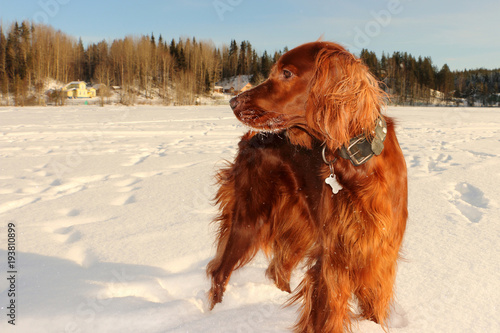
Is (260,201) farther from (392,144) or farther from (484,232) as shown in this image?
(484,232)

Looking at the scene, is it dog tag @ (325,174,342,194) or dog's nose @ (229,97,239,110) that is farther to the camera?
dog's nose @ (229,97,239,110)

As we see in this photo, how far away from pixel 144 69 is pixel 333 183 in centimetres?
5350

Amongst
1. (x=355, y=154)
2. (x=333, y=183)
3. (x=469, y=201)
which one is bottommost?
(x=469, y=201)

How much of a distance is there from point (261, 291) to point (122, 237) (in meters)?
1.19

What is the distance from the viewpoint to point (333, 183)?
54.3 inches

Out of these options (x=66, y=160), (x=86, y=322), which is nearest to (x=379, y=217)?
(x=86, y=322)

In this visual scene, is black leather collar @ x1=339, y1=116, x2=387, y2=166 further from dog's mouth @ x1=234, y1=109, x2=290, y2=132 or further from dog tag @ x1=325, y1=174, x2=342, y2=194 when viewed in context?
dog's mouth @ x1=234, y1=109, x2=290, y2=132

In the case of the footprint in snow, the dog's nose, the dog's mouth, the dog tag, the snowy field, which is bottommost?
the snowy field

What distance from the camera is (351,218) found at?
1.35 meters

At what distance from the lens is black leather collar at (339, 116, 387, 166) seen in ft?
4.42

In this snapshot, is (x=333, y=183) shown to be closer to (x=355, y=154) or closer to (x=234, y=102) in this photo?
(x=355, y=154)

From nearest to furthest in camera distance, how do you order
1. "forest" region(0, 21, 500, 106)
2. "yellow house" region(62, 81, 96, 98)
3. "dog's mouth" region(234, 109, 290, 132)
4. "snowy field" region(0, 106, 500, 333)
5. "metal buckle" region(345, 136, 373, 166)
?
"metal buckle" region(345, 136, 373, 166)
"dog's mouth" region(234, 109, 290, 132)
"snowy field" region(0, 106, 500, 333)
"forest" region(0, 21, 500, 106)
"yellow house" region(62, 81, 96, 98)

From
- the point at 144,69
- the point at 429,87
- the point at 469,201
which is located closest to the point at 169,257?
the point at 469,201

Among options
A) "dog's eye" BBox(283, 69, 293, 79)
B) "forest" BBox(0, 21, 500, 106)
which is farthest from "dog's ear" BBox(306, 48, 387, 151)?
"forest" BBox(0, 21, 500, 106)
